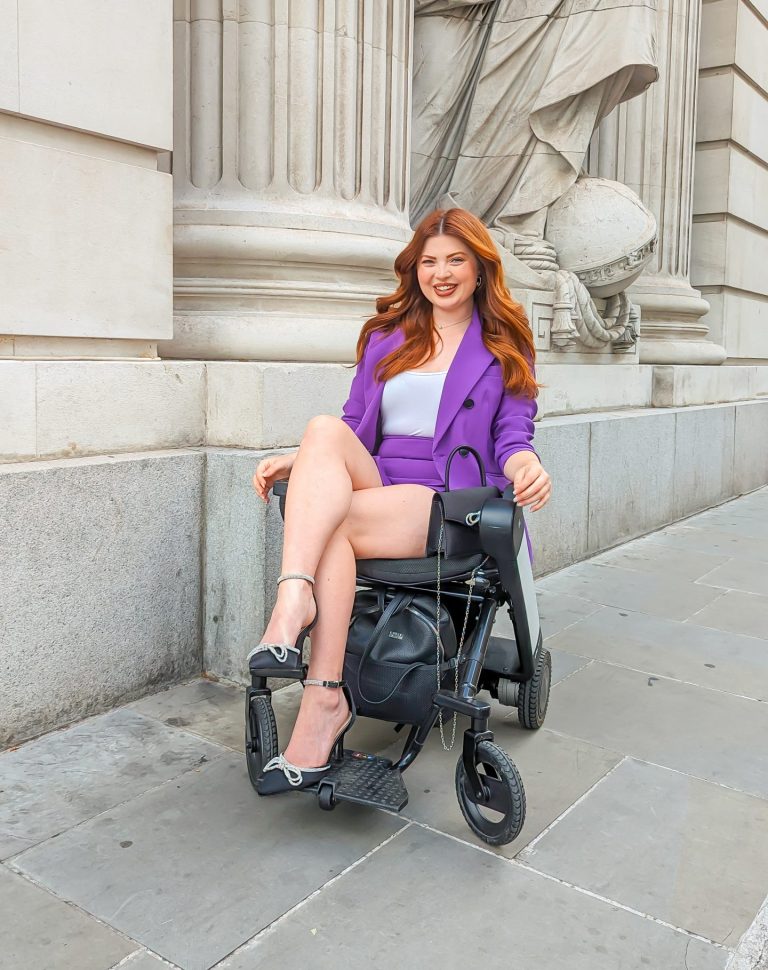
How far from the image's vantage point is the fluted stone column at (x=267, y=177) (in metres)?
3.88

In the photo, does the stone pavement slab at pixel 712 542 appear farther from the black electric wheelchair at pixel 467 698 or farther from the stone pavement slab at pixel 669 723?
the black electric wheelchair at pixel 467 698

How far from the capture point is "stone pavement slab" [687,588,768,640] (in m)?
4.53

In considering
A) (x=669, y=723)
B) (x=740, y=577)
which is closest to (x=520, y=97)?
(x=740, y=577)

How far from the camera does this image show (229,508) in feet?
11.4

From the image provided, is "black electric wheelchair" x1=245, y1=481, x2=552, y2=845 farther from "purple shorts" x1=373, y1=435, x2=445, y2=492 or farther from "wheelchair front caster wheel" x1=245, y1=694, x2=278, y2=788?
"purple shorts" x1=373, y1=435, x2=445, y2=492

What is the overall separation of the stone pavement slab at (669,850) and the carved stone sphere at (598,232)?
4.00 meters

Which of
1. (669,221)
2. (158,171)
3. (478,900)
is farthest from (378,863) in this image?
(669,221)

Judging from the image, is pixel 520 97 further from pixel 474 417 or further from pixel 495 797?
pixel 495 797

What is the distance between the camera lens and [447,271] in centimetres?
283

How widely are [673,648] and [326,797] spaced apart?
2.24m

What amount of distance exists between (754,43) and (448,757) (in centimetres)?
854

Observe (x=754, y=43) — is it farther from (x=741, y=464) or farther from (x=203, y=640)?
(x=203, y=640)

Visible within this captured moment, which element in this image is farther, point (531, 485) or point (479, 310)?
point (479, 310)

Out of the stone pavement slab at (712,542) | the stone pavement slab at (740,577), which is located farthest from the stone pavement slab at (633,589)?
the stone pavement slab at (712,542)
